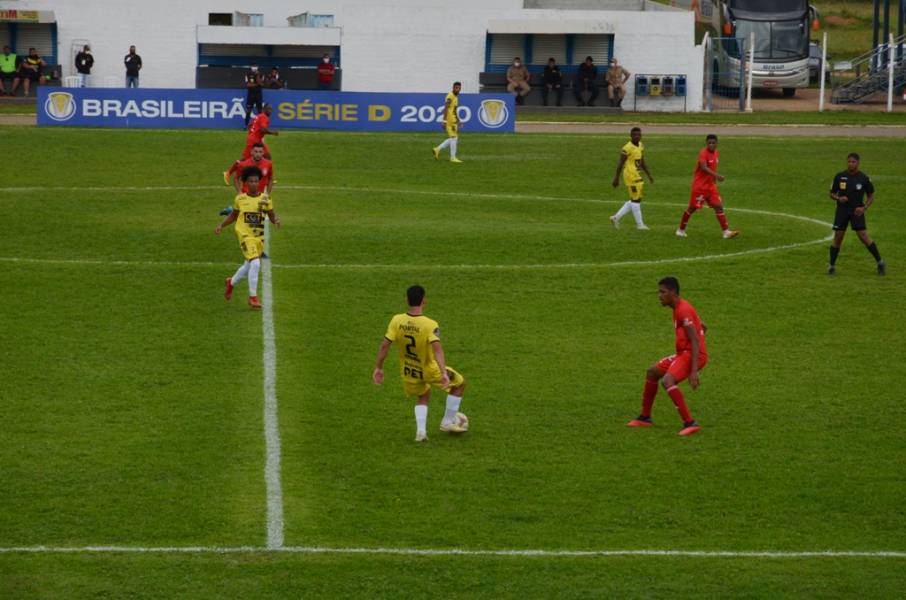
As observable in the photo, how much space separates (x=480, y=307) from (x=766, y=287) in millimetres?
5956

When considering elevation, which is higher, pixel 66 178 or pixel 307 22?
pixel 307 22

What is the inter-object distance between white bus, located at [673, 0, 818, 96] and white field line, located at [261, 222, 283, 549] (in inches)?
1717

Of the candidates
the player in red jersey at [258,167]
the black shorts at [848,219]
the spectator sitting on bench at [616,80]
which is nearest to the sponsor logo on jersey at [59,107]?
the spectator sitting on bench at [616,80]

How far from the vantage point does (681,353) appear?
18625 millimetres

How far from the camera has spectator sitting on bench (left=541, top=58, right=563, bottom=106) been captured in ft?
204

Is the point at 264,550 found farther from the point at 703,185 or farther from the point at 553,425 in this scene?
the point at 703,185

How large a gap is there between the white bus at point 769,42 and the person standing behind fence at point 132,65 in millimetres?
25436

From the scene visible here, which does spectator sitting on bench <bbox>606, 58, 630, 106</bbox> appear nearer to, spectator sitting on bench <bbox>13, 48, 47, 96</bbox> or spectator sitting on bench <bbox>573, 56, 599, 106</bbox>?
spectator sitting on bench <bbox>573, 56, 599, 106</bbox>

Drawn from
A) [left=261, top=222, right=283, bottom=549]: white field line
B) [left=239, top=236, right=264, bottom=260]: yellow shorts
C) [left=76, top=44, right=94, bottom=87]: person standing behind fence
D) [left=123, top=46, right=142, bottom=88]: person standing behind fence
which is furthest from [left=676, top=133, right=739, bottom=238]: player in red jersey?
[left=76, top=44, right=94, bottom=87]: person standing behind fence

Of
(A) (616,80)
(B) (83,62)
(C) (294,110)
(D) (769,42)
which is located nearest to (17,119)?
(B) (83,62)

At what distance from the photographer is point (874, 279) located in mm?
29719

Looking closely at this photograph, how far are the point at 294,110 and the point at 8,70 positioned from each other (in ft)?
50.3

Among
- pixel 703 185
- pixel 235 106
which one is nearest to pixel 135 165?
pixel 235 106

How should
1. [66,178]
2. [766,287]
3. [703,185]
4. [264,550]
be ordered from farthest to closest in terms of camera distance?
1. [66,178]
2. [703,185]
3. [766,287]
4. [264,550]
